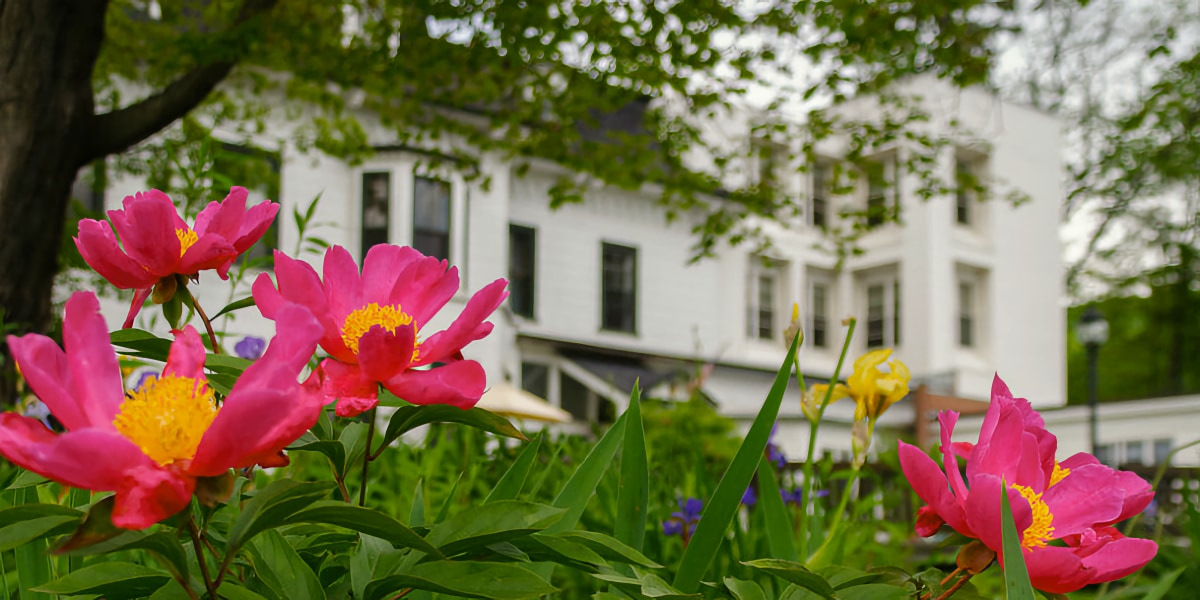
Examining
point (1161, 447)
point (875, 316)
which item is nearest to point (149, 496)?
point (1161, 447)

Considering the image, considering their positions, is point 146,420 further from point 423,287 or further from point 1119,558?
point 1119,558

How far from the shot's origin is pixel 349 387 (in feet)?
2.81

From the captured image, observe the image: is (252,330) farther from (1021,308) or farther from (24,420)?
(1021,308)

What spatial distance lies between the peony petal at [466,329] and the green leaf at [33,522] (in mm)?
290

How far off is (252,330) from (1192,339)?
2490 centimetres

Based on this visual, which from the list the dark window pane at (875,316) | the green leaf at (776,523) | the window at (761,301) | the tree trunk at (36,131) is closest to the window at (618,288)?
the window at (761,301)

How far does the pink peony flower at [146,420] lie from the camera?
64 centimetres

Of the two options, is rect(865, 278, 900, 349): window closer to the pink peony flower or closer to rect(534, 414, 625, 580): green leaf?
rect(534, 414, 625, 580): green leaf

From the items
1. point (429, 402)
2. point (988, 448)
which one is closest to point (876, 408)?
point (988, 448)

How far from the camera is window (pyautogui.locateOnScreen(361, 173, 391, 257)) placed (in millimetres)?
17312

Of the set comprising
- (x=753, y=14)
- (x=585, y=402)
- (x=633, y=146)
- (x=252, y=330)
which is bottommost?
(x=585, y=402)

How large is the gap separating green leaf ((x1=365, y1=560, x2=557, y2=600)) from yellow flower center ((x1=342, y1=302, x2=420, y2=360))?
20cm

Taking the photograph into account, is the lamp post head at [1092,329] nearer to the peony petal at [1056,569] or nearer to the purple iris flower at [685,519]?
the purple iris flower at [685,519]

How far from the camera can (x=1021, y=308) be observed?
2672cm
